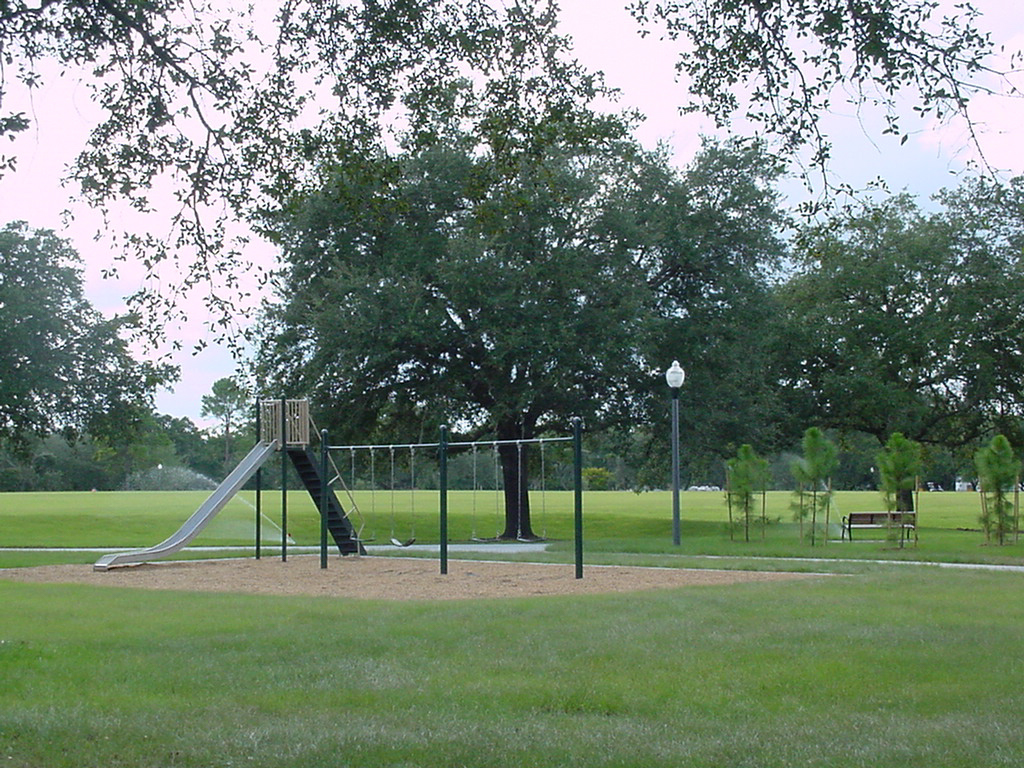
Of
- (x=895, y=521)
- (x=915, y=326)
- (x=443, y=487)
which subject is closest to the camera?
(x=443, y=487)

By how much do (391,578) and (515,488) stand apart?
1472cm

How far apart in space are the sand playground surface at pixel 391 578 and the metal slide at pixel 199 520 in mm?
198

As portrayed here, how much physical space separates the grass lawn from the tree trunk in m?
17.4

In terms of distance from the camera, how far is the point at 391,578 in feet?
54.7

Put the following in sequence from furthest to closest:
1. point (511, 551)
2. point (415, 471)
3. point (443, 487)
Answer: point (415, 471), point (511, 551), point (443, 487)

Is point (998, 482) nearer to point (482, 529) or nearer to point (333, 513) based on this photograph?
point (333, 513)

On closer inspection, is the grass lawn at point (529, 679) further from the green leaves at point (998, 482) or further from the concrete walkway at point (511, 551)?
the green leaves at point (998, 482)

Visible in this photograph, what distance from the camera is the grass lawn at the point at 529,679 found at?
5.48 meters

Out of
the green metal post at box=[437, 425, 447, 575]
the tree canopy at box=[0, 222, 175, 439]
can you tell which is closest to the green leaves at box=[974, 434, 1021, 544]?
the green metal post at box=[437, 425, 447, 575]

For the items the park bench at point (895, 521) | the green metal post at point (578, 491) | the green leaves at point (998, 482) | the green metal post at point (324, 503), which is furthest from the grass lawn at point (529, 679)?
the park bench at point (895, 521)

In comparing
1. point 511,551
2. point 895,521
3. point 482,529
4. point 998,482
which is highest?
point 998,482

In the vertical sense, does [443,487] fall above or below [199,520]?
above

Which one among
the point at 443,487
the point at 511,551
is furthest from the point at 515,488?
the point at 443,487

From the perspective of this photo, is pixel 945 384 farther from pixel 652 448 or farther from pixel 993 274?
pixel 652 448
